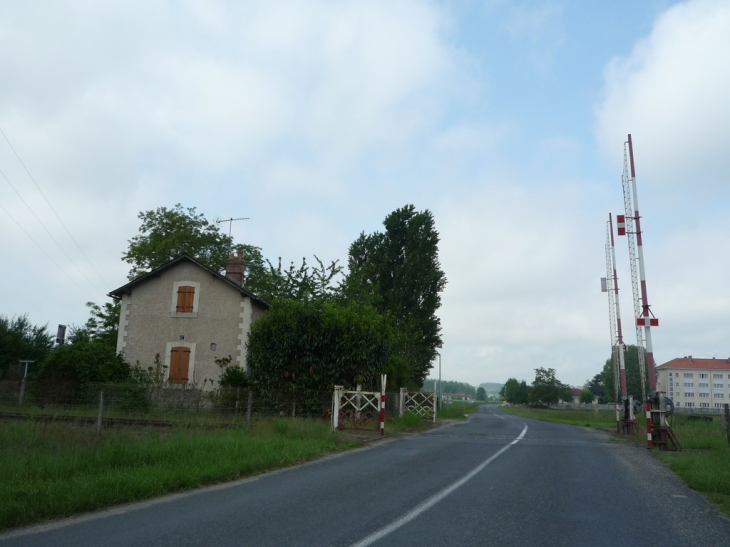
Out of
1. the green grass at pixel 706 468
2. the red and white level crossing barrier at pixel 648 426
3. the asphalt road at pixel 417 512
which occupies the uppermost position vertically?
the red and white level crossing barrier at pixel 648 426

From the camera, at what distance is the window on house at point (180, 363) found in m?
28.5

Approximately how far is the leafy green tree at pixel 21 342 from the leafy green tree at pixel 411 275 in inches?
853

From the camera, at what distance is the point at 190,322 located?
95.2ft

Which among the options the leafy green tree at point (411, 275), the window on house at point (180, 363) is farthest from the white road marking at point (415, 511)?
the leafy green tree at point (411, 275)

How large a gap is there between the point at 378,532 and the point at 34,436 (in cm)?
830

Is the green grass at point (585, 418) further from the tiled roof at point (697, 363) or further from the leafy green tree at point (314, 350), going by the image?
the tiled roof at point (697, 363)

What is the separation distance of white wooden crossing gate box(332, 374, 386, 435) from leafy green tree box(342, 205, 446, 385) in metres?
22.6

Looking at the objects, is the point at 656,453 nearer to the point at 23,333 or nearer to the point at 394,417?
the point at 394,417

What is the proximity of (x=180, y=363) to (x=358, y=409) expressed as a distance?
10.3 metres

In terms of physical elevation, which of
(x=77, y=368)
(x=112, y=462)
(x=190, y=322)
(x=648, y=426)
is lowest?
(x=112, y=462)

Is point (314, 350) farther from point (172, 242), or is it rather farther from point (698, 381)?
point (698, 381)

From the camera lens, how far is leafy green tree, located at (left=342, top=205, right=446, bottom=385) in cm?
4759

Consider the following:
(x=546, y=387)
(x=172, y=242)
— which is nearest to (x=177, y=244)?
(x=172, y=242)

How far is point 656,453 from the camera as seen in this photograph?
57.5 ft
